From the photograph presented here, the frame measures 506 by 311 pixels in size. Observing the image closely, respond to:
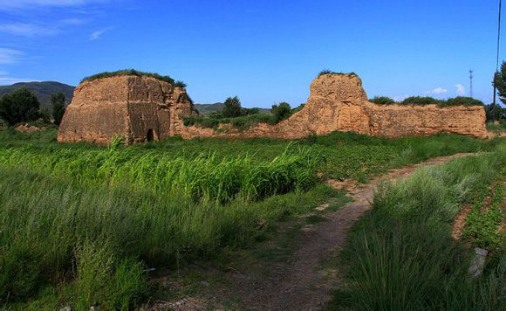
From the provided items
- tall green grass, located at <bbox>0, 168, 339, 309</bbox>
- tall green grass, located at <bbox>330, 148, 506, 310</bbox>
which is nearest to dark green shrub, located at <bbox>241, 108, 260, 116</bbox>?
tall green grass, located at <bbox>330, 148, 506, 310</bbox>

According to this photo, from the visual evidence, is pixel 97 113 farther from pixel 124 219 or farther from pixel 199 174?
pixel 124 219

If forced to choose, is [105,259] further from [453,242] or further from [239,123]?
[239,123]

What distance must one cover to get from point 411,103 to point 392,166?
27.7 ft

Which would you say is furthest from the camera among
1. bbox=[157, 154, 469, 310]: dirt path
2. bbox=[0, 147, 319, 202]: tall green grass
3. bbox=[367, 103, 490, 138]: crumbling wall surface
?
bbox=[367, 103, 490, 138]: crumbling wall surface

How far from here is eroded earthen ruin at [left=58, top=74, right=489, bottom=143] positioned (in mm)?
17609

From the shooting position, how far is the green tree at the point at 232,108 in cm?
3597

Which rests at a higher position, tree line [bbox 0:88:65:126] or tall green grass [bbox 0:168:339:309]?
tree line [bbox 0:88:65:126]

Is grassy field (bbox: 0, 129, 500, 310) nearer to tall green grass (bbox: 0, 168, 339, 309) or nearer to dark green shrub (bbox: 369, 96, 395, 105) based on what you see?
tall green grass (bbox: 0, 168, 339, 309)

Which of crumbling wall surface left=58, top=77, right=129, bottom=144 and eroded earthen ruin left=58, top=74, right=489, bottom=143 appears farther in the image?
crumbling wall surface left=58, top=77, right=129, bottom=144

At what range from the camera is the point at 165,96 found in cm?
2398

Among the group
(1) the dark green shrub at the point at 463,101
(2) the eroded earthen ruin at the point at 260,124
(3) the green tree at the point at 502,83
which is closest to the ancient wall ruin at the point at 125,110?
(2) the eroded earthen ruin at the point at 260,124

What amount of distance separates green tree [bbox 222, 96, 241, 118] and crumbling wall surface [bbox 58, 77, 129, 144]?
14481mm

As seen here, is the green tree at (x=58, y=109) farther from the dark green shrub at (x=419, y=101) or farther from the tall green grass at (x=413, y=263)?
the tall green grass at (x=413, y=263)

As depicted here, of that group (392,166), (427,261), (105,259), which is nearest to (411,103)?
(392,166)
